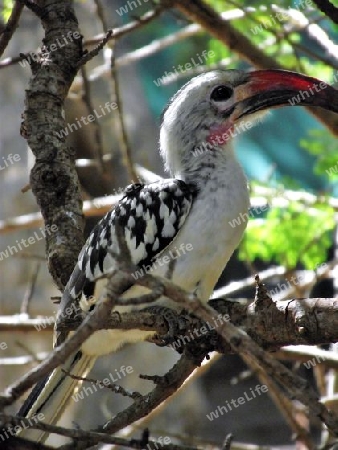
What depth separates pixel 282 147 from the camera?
6910 millimetres

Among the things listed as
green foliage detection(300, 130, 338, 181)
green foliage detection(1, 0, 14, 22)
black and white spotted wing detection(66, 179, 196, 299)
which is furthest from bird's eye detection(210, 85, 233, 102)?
green foliage detection(1, 0, 14, 22)

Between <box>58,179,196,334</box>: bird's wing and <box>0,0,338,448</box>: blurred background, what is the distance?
2.33 ft

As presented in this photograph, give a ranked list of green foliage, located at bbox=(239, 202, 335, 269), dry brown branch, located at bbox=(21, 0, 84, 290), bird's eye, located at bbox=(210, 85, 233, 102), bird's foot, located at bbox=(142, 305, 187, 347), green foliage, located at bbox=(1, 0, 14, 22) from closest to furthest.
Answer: bird's foot, located at bbox=(142, 305, 187, 347)
dry brown branch, located at bbox=(21, 0, 84, 290)
bird's eye, located at bbox=(210, 85, 233, 102)
green foliage, located at bbox=(239, 202, 335, 269)
green foliage, located at bbox=(1, 0, 14, 22)

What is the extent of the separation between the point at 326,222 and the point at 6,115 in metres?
3.47

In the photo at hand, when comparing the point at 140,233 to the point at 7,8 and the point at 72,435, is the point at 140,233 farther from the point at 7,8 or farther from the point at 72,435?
the point at 7,8

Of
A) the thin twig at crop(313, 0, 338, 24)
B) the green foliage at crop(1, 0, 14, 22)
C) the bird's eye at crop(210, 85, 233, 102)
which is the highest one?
the thin twig at crop(313, 0, 338, 24)

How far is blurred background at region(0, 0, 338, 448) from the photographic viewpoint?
434cm

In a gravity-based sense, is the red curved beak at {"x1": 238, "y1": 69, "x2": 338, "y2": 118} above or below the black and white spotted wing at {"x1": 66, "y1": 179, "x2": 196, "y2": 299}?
above

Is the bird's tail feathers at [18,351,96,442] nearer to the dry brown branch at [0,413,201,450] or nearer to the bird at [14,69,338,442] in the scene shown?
the bird at [14,69,338,442]

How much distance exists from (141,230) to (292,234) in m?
1.51

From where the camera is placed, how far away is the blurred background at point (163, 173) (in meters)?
4.34

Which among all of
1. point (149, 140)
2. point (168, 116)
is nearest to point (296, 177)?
point (149, 140)

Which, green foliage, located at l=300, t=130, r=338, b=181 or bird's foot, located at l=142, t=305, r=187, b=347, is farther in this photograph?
green foliage, located at l=300, t=130, r=338, b=181

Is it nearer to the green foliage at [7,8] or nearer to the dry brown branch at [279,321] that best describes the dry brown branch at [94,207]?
the green foliage at [7,8]
